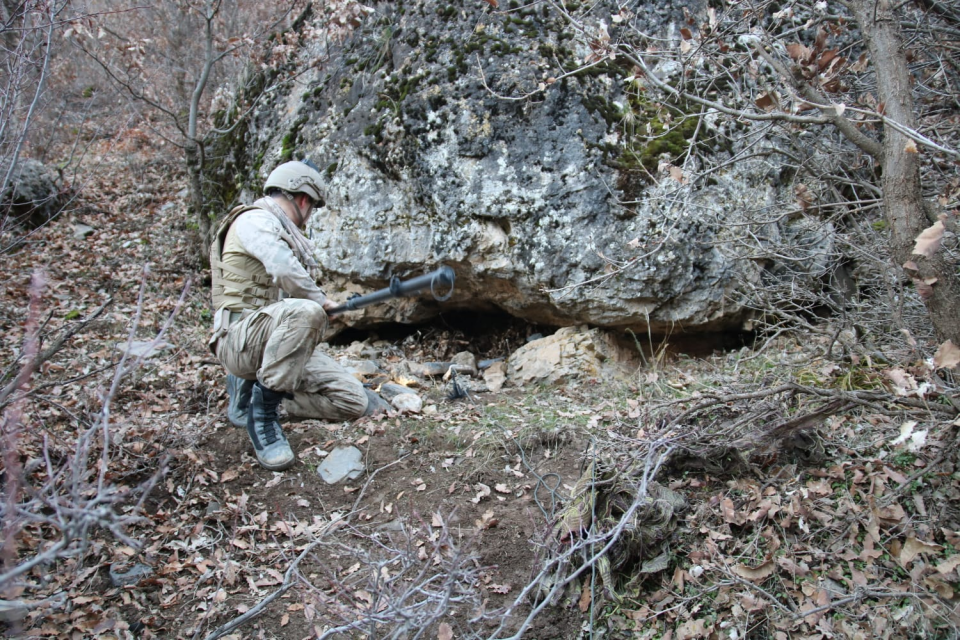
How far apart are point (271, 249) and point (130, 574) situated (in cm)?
217

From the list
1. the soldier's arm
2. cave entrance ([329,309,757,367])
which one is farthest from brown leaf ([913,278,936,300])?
the soldier's arm

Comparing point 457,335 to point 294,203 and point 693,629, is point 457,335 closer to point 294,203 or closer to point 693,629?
point 294,203

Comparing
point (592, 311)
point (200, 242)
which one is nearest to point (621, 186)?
point (592, 311)

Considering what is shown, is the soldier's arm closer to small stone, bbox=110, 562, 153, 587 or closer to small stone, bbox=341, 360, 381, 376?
small stone, bbox=341, 360, 381, 376

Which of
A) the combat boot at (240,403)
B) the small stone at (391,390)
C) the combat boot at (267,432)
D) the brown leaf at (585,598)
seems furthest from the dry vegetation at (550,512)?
the small stone at (391,390)

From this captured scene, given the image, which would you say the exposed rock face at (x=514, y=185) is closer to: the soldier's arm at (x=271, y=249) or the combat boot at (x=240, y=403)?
the soldier's arm at (x=271, y=249)

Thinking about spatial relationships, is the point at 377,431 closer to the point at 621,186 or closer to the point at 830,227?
the point at 621,186

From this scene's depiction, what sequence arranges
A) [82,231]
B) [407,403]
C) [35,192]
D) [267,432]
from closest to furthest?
[267,432] < [407,403] < [35,192] < [82,231]

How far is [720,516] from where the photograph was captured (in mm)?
3156

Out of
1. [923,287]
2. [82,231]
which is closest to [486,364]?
[923,287]

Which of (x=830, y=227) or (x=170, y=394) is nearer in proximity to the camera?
(x=830, y=227)

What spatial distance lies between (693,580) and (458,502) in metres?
1.41

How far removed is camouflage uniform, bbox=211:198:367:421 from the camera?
4328mm

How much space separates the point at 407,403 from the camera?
5.02 metres
